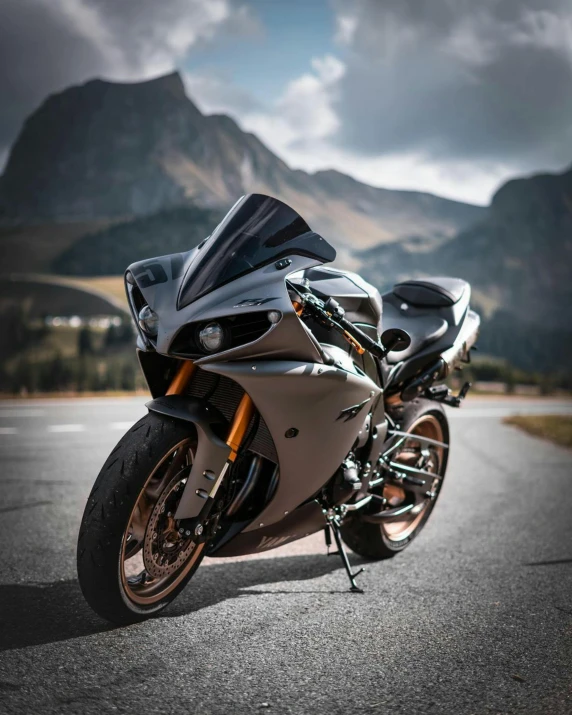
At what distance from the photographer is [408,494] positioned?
14.5 feet

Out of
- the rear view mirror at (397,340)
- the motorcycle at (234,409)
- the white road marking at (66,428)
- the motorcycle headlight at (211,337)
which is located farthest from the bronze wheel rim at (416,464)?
the white road marking at (66,428)

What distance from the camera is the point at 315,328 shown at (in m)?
3.21

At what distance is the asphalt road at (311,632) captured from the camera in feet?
7.88

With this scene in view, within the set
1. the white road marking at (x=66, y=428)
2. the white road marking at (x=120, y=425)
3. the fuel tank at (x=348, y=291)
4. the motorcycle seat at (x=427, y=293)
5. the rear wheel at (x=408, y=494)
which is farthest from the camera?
the white road marking at (x=120, y=425)

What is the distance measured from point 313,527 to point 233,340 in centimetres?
103

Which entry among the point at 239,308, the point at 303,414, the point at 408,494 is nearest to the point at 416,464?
the point at 408,494

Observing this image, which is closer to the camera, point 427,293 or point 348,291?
point 348,291

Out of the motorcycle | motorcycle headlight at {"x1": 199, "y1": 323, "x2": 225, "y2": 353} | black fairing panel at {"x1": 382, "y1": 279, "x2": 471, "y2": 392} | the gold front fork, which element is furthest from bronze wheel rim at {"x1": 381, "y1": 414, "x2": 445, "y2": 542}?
motorcycle headlight at {"x1": 199, "y1": 323, "x2": 225, "y2": 353}

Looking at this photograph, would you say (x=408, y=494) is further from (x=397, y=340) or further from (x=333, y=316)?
(x=333, y=316)

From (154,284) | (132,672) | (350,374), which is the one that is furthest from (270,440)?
(132,672)

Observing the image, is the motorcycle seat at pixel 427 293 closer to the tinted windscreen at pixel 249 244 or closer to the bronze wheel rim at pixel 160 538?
the tinted windscreen at pixel 249 244

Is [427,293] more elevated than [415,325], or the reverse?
[427,293]

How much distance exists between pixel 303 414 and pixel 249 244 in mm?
727

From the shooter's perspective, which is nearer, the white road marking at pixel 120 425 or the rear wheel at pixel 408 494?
the rear wheel at pixel 408 494
